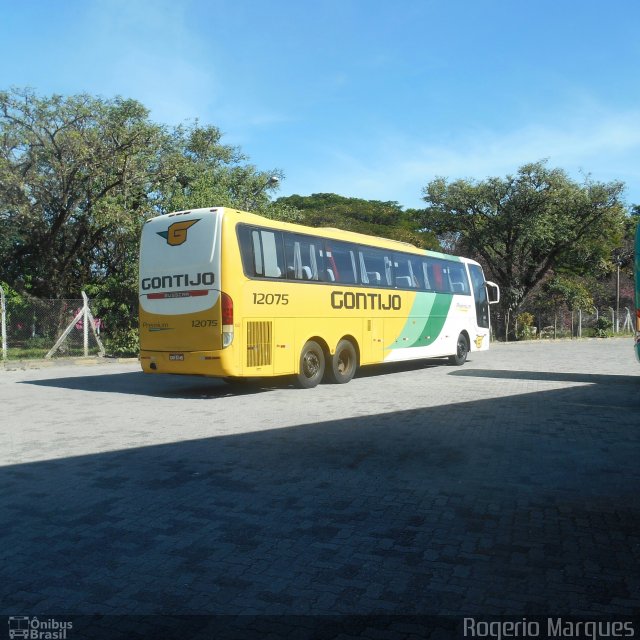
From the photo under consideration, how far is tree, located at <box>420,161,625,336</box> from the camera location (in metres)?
33.4

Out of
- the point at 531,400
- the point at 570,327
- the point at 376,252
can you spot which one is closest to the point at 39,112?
the point at 376,252

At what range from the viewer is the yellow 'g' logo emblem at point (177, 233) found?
12.4 meters

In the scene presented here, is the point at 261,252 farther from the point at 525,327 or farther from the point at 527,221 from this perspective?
the point at 525,327

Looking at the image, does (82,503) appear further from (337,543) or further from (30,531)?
(337,543)

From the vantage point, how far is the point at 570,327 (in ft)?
133

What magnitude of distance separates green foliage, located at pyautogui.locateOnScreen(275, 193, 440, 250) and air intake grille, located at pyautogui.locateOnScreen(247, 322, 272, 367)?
28.4m

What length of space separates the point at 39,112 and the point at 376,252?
1266 cm

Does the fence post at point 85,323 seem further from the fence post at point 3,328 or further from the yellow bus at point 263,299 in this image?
the yellow bus at point 263,299

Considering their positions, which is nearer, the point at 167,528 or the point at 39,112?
the point at 167,528

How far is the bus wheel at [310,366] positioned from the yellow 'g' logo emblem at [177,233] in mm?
3296

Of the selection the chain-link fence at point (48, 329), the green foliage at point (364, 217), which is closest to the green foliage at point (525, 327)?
the green foliage at point (364, 217)

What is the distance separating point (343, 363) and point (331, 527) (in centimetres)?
1030

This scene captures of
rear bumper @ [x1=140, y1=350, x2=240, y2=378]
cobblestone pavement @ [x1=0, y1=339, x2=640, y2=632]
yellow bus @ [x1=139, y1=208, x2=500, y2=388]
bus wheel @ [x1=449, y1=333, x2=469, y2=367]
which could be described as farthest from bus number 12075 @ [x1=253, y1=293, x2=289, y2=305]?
bus wheel @ [x1=449, y1=333, x2=469, y2=367]

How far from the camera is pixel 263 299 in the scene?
41.1ft
